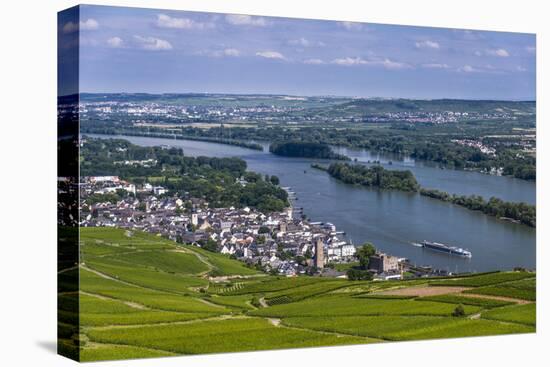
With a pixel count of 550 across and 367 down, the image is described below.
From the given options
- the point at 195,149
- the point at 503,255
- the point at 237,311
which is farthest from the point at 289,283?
the point at 503,255

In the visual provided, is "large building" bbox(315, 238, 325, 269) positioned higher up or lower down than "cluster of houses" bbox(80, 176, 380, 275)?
lower down

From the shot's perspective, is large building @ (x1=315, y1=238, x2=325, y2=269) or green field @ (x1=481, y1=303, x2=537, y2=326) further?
green field @ (x1=481, y1=303, x2=537, y2=326)

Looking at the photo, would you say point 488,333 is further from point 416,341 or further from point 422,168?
point 422,168

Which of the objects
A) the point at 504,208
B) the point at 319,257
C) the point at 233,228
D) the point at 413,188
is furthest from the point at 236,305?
the point at 504,208

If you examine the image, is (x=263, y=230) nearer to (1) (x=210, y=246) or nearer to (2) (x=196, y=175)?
(1) (x=210, y=246)

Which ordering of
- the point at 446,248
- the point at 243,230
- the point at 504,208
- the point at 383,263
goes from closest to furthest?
the point at 243,230, the point at 383,263, the point at 446,248, the point at 504,208

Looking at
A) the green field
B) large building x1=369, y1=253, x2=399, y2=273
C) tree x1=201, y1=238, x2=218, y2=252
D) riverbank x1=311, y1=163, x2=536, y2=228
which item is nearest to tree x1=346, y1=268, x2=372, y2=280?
large building x1=369, y1=253, x2=399, y2=273

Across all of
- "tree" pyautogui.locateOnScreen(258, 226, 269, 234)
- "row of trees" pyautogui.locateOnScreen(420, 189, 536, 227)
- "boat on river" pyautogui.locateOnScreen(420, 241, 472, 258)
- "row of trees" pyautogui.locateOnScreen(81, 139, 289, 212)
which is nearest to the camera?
"row of trees" pyautogui.locateOnScreen(81, 139, 289, 212)

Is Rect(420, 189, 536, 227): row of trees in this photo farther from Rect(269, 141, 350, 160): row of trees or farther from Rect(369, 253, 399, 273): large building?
Rect(269, 141, 350, 160): row of trees

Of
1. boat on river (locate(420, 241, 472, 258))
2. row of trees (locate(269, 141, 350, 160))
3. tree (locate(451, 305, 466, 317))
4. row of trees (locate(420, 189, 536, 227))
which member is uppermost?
row of trees (locate(269, 141, 350, 160))
